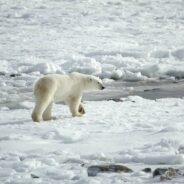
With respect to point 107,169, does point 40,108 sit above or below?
below

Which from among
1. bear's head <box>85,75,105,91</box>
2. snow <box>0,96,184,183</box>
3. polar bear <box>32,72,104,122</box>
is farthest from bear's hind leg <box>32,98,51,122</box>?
bear's head <box>85,75,105,91</box>

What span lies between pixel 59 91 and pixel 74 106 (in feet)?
1.36

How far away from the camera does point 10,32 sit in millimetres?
26469

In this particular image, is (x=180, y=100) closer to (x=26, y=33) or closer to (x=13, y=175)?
(x=13, y=175)

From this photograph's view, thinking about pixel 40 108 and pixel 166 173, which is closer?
pixel 166 173

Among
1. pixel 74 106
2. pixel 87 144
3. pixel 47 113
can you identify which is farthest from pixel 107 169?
pixel 74 106

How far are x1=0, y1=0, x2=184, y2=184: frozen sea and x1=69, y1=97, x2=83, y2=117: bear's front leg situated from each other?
16cm

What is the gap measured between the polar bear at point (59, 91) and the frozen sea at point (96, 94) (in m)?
0.24

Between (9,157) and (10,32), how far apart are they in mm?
20521

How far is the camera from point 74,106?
1033 centimetres

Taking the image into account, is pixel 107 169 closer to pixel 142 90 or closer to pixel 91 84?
pixel 91 84

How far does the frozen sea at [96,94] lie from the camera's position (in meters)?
6.22

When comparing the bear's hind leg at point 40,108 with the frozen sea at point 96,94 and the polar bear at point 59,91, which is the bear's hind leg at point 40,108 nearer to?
the polar bear at point 59,91

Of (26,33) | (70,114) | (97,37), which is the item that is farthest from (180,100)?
(26,33)
